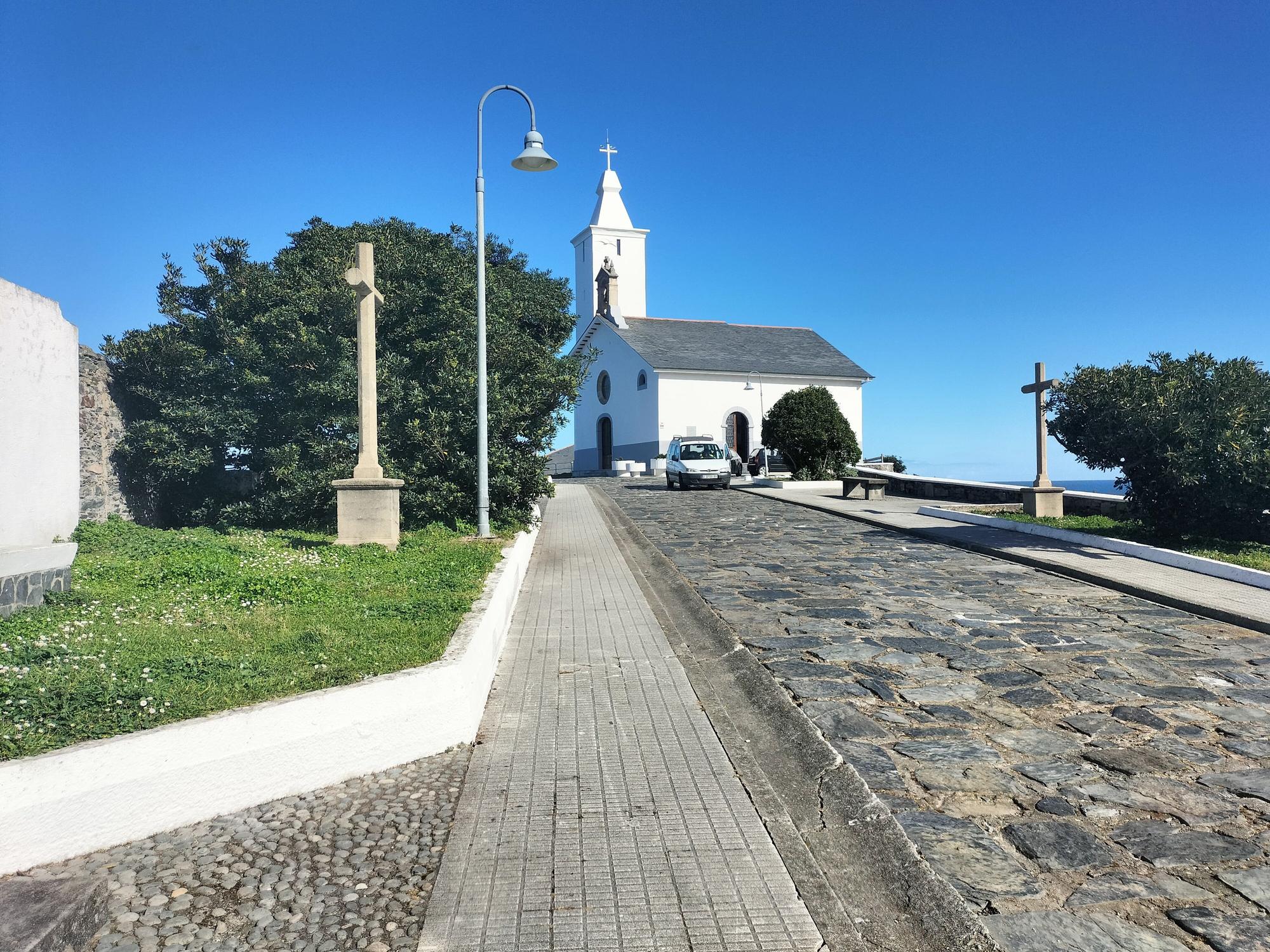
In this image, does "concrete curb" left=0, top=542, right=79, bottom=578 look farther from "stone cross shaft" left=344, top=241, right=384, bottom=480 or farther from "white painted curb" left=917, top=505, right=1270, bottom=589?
"white painted curb" left=917, top=505, right=1270, bottom=589

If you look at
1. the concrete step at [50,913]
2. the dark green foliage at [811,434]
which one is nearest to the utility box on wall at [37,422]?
the concrete step at [50,913]

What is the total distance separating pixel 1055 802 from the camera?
3.76 meters

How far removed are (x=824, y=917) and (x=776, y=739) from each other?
1.73 m

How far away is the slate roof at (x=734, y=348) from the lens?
41.2 m

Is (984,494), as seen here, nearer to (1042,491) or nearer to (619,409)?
(1042,491)

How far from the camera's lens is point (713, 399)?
40938mm

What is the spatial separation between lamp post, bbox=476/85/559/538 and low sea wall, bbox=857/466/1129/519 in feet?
32.6

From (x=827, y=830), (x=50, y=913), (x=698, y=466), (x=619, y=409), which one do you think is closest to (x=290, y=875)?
(x=50, y=913)

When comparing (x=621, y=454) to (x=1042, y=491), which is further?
(x=621, y=454)

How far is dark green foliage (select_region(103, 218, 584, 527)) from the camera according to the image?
13.4 m

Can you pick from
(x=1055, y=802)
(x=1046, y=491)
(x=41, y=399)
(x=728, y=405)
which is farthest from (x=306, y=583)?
(x=728, y=405)

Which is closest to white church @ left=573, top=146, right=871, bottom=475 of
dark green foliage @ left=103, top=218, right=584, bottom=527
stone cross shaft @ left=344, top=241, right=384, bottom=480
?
dark green foliage @ left=103, top=218, right=584, bottom=527

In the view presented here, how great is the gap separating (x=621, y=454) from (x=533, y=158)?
107ft

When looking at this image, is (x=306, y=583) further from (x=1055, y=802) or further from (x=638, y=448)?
(x=638, y=448)
